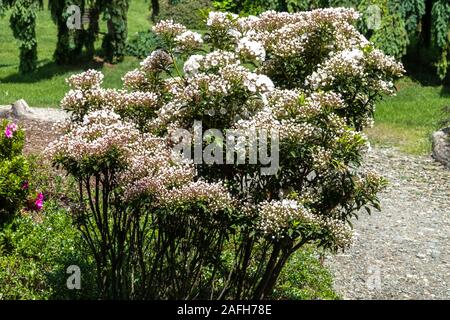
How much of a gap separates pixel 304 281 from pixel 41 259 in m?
3.13

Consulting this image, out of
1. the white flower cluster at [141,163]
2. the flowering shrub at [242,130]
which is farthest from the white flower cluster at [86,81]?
the white flower cluster at [141,163]

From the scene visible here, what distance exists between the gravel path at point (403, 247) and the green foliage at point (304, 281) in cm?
24

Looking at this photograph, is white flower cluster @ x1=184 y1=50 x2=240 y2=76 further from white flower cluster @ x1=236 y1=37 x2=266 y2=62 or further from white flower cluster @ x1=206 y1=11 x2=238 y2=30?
white flower cluster @ x1=206 y1=11 x2=238 y2=30

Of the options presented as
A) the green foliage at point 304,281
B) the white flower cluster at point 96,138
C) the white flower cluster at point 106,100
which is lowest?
the green foliage at point 304,281

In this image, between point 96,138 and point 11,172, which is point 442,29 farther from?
point 96,138

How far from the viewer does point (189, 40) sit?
5785mm

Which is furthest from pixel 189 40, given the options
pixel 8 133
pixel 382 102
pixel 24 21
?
pixel 24 21

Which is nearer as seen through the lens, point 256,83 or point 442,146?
point 256,83

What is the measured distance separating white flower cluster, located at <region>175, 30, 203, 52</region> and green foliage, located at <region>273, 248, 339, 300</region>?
10.6 feet

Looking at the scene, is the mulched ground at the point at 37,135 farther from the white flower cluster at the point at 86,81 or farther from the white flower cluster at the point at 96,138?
the white flower cluster at the point at 96,138

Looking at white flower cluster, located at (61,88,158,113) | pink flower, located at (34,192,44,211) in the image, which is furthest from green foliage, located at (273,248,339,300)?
pink flower, located at (34,192,44,211)

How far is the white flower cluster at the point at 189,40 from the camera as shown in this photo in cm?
578

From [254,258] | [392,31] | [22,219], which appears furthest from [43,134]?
[392,31]

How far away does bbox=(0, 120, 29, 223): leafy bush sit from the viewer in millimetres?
8398
